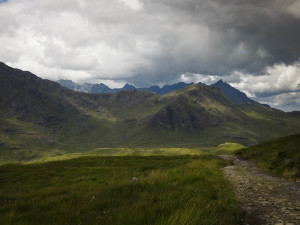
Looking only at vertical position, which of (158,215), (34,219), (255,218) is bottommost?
(255,218)

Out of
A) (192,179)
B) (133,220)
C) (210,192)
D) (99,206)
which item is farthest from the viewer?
(192,179)

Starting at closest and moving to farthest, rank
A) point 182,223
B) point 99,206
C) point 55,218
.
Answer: point 182,223, point 55,218, point 99,206

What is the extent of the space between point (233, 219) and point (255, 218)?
148 cm

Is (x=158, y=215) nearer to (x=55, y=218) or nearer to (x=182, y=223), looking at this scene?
(x=182, y=223)

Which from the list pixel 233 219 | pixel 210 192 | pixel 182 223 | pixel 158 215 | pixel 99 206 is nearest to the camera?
pixel 182 223

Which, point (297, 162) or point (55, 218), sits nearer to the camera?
point (55, 218)

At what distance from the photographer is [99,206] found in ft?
19.1

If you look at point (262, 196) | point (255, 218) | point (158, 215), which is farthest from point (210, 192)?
point (158, 215)

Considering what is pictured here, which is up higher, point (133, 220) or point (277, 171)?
point (133, 220)

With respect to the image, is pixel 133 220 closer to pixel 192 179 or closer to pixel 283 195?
pixel 192 179

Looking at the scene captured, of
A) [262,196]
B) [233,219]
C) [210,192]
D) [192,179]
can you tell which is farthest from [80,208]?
[262,196]

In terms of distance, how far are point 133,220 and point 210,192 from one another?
5.02 m

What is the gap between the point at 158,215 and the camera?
4.18m

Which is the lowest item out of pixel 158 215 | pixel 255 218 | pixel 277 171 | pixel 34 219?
pixel 277 171
